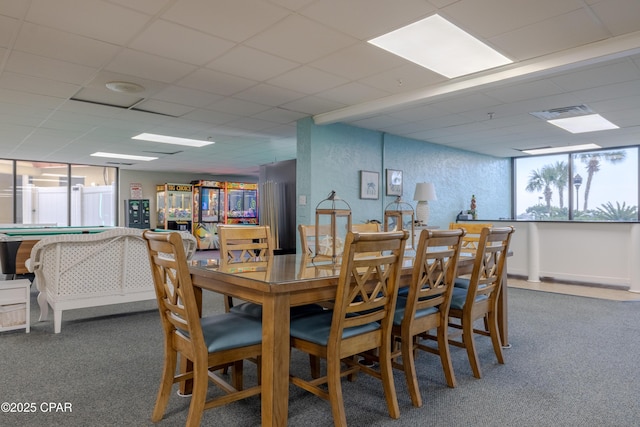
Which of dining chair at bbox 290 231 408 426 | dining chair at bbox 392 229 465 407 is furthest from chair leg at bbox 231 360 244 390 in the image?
dining chair at bbox 392 229 465 407

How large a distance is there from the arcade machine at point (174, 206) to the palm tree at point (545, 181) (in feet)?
29.5

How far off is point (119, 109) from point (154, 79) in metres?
1.40

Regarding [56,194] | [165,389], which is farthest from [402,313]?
[56,194]

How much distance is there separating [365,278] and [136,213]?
421 inches

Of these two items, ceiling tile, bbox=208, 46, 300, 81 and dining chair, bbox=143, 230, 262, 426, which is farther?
ceiling tile, bbox=208, 46, 300, 81

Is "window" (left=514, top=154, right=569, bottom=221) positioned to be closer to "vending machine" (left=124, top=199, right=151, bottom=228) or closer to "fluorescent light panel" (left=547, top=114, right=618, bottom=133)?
"fluorescent light panel" (left=547, top=114, right=618, bottom=133)

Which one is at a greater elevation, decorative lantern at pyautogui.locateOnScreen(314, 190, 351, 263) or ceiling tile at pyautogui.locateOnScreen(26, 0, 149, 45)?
ceiling tile at pyautogui.locateOnScreen(26, 0, 149, 45)

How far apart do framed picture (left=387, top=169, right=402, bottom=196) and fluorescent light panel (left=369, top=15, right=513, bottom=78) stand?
287 cm

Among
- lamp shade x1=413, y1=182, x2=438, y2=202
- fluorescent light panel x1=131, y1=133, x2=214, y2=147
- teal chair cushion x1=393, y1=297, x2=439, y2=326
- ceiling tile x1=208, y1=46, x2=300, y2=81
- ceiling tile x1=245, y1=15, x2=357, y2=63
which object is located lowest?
teal chair cushion x1=393, y1=297, x2=439, y2=326

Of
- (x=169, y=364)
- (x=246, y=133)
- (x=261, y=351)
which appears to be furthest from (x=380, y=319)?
(x=246, y=133)

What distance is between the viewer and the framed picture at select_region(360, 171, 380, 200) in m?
6.29

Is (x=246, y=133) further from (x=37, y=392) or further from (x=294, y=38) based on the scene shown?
(x=37, y=392)

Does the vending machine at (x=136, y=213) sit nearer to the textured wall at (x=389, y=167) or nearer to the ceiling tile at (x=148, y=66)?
the textured wall at (x=389, y=167)

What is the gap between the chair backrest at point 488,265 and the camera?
2.58 metres
